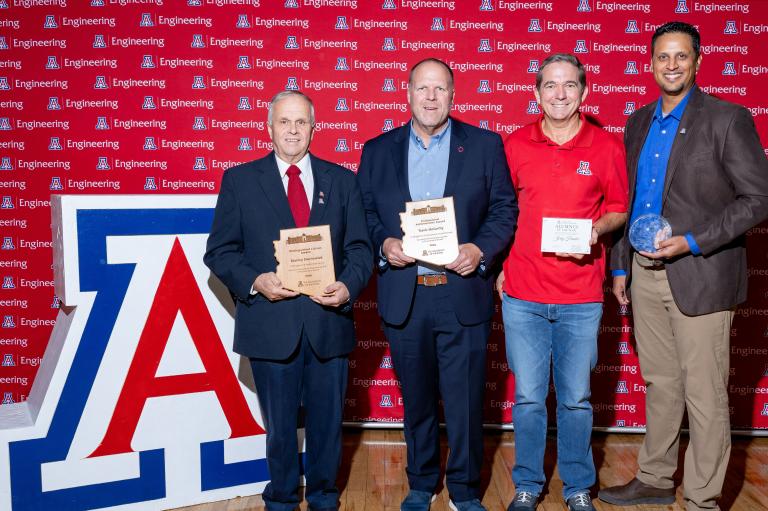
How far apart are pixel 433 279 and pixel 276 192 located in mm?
656

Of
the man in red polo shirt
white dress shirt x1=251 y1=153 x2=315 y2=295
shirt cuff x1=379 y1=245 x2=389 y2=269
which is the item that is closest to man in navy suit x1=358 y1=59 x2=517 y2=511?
shirt cuff x1=379 y1=245 x2=389 y2=269

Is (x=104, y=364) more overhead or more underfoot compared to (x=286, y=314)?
more underfoot

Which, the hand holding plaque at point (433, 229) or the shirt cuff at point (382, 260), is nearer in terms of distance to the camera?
the hand holding plaque at point (433, 229)

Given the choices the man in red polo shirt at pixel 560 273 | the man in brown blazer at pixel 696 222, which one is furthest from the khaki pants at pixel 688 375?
the man in red polo shirt at pixel 560 273

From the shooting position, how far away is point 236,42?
371 cm

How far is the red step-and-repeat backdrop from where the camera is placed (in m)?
3.67

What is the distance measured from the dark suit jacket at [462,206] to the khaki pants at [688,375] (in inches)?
25.8

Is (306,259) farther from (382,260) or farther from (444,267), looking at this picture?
(444,267)

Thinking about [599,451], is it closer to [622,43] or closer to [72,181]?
[622,43]

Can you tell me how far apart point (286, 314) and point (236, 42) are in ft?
6.62

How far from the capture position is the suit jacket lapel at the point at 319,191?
7.82 feet

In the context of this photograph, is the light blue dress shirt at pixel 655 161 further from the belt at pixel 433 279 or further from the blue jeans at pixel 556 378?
the belt at pixel 433 279

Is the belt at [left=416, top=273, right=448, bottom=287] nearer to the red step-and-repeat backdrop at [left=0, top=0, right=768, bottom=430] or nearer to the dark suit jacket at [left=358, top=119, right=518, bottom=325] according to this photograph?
the dark suit jacket at [left=358, top=119, right=518, bottom=325]

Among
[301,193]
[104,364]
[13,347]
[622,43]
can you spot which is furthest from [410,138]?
[13,347]
